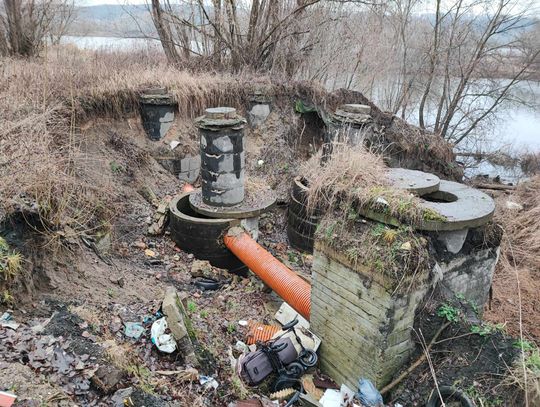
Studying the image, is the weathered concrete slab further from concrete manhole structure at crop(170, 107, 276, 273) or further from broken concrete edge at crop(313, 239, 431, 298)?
concrete manhole structure at crop(170, 107, 276, 273)

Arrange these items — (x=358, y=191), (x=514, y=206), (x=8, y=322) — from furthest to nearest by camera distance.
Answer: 1. (x=514, y=206)
2. (x=358, y=191)
3. (x=8, y=322)

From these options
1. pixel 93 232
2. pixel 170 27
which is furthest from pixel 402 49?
pixel 93 232

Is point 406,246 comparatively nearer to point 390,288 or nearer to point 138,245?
point 390,288

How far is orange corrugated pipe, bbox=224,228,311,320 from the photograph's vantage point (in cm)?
487

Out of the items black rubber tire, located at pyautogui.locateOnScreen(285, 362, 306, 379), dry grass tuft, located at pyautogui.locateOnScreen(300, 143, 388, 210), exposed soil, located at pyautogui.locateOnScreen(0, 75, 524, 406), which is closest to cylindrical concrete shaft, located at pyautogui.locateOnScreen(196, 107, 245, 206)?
exposed soil, located at pyautogui.locateOnScreen(0, 75, 524, 406)

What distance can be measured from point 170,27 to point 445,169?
9.93 m

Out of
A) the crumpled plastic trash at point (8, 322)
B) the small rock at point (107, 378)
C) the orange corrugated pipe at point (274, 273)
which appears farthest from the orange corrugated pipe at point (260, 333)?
the crumpled plastic trash at point (8, 322)

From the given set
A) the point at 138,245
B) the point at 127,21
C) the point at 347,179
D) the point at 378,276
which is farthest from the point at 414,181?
the point at 127,21

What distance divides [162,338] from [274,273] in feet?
6.73

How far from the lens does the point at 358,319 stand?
384 cm

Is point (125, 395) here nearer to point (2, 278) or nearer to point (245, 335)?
point (2, 278)

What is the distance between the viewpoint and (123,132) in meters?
8.79

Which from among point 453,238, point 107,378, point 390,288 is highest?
point 453,238

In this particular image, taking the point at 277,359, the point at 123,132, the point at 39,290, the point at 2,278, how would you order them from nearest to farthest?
the point at 2,278, the point at 39,290, the point at 277,359, the point at 123,132
